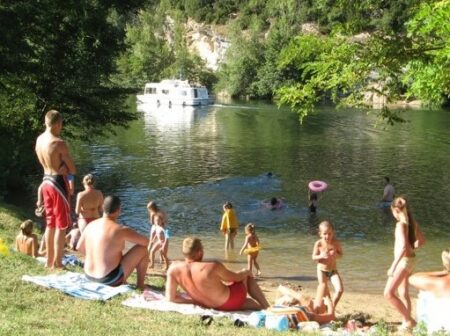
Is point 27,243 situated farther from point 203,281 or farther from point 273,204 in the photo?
point 273,204

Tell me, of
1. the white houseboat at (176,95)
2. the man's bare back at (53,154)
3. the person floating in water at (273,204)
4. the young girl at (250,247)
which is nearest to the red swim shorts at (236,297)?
the man's bare back at (53,154)

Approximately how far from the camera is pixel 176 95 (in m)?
79.1

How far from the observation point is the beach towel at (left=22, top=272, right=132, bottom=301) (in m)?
7.34

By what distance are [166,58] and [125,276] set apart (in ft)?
365

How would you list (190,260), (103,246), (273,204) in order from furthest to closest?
(273,204) < (103,246) < (190,260)

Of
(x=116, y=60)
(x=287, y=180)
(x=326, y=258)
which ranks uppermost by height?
(x=116, y=60)

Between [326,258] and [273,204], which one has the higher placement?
[326,258]

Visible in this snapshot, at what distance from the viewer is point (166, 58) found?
116 meters

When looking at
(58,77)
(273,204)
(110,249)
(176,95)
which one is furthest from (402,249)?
(176,95)

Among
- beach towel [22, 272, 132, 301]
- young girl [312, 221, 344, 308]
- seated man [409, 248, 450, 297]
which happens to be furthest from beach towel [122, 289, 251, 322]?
seated man [409, 248, 450, 297]

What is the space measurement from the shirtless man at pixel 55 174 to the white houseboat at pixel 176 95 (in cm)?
6891

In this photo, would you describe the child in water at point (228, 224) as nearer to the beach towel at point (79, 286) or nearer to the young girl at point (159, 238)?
the young girl at point (159, 238)

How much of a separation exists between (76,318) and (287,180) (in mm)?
20552

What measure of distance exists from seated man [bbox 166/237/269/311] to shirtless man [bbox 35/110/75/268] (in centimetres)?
195
